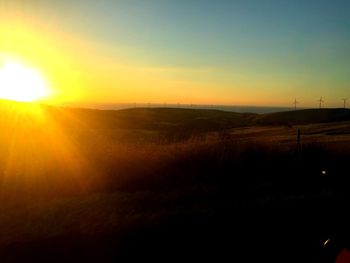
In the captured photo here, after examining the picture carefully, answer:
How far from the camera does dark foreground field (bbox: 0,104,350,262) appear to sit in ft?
20.4

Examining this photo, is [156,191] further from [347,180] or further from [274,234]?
[347,180]

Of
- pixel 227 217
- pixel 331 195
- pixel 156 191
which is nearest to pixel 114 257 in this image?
pixel 227 217

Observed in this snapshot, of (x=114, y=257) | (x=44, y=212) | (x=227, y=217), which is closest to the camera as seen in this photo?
Answer: (x=114, y=257)

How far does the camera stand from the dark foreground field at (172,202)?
6.23 metres

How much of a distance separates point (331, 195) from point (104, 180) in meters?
5.81

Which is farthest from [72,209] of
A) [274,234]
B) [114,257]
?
[274,234]

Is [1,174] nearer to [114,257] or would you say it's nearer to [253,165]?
[114,257]

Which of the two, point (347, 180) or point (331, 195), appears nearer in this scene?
point (331, 195)

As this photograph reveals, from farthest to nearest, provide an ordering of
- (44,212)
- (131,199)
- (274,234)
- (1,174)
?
(1,174) → (131,199) → (44,212) → (274,234)

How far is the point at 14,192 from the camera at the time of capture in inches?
394

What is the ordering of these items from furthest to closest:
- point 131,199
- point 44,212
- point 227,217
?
1. point 131,199
2. point 44,212
3. point 227,217

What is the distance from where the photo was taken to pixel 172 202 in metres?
9.34

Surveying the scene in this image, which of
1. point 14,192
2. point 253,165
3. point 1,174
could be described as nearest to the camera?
point 14,192

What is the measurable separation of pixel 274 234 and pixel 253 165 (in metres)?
6.12
